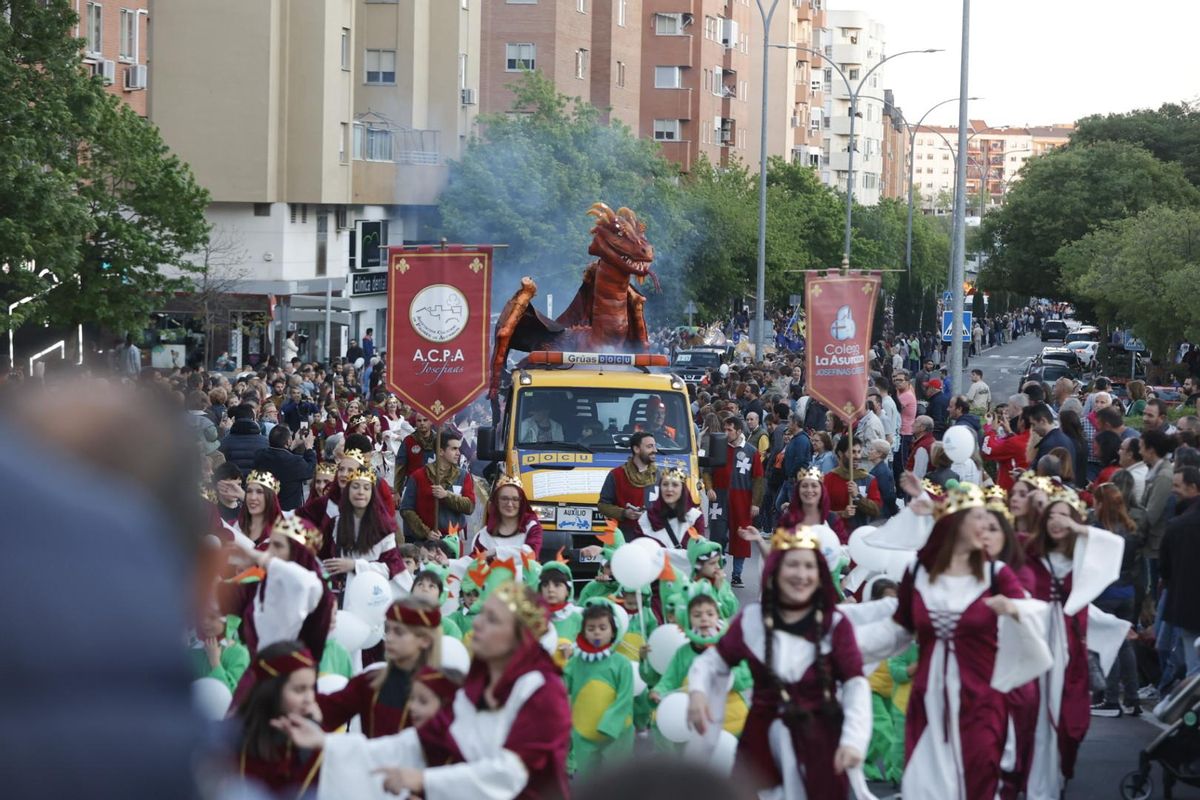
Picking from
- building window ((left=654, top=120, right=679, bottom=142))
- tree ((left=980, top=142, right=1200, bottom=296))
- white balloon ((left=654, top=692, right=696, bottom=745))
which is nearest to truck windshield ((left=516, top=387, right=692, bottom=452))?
white balloon ((left=654, top=692, right=696, bottom=745))

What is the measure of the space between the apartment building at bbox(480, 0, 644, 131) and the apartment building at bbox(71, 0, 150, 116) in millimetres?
17789

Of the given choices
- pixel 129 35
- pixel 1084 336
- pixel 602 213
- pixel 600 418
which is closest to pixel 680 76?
pixel 1084 336

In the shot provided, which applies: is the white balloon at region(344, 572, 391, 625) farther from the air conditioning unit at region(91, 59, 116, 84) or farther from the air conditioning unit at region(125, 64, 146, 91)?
the air conditioning unit at region(125, 64, 146, 91)

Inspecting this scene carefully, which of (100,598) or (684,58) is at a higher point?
(684,58)

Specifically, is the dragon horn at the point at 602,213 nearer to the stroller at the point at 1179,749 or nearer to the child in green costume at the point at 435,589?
the child in green costume at the point at 435,589

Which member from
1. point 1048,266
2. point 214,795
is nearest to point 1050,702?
point 214,795

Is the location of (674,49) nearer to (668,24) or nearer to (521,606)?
(668,24)

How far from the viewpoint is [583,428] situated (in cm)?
1606

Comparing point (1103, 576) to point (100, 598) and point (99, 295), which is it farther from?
point (99, 295)

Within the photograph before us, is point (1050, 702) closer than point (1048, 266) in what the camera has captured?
Yes

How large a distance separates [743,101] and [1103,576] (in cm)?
8393

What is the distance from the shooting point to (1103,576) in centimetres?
895

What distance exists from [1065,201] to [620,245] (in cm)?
5486

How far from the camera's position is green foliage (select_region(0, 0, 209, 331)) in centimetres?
2389
